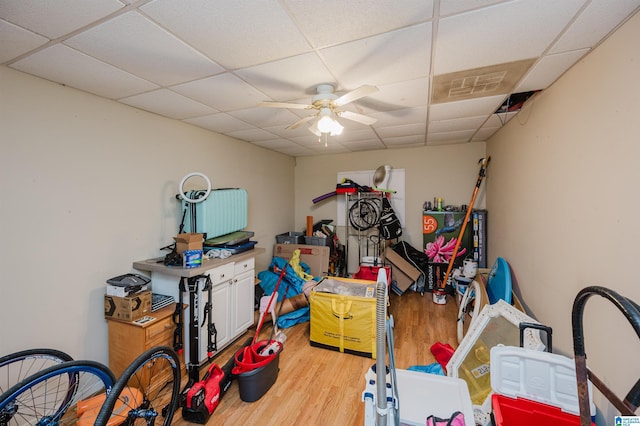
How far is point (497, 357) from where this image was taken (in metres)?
1.34

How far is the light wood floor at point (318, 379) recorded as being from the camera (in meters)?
1.81

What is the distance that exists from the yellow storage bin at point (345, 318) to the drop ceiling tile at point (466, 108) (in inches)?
75.7

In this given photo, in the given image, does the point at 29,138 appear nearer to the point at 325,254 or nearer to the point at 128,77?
the point at 128,77

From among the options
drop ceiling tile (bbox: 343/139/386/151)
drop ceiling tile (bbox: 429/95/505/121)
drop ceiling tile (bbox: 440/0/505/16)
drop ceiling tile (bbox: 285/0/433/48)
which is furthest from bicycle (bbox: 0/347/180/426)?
drop ceiling tile (bbox: 343/139/386/151)

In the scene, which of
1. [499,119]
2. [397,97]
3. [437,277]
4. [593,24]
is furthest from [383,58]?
[437,277]

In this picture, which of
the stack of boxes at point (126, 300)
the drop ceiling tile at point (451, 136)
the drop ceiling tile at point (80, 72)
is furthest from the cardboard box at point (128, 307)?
the drop ceiling tile at point (451, 136)

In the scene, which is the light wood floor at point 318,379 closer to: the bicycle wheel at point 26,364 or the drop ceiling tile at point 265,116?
the bicycle wheel at point 26,364

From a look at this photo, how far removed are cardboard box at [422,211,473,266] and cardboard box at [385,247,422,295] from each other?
38 cm

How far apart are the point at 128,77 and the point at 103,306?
183cm

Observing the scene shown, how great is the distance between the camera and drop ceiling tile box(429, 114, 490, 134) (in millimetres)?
2869

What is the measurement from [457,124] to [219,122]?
2789 mm

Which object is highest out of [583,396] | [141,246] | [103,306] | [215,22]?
[215,22]

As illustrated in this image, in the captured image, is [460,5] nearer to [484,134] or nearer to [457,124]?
[457,124]

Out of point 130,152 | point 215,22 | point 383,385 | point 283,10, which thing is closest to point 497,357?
point 383,385
